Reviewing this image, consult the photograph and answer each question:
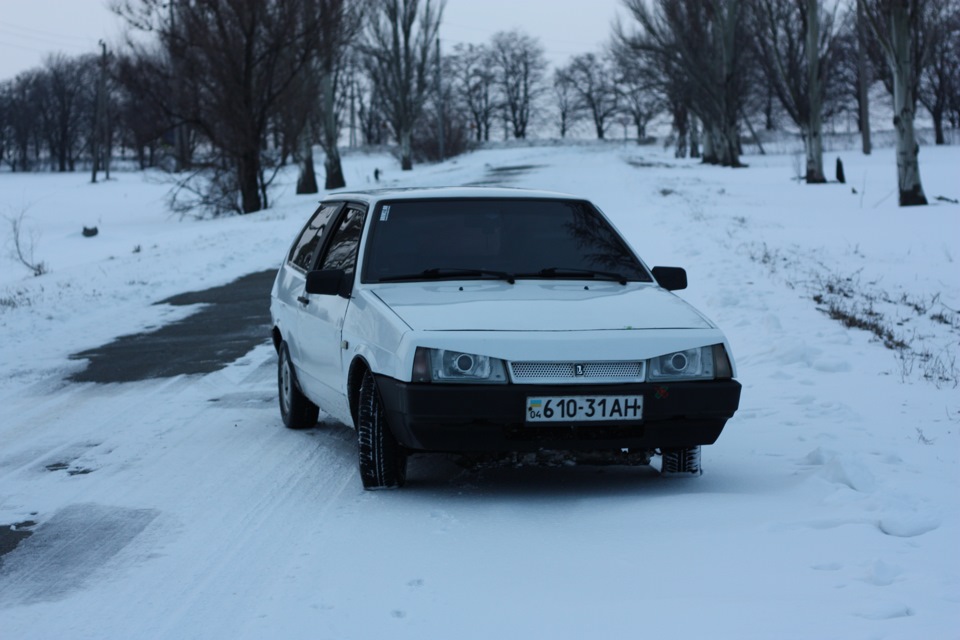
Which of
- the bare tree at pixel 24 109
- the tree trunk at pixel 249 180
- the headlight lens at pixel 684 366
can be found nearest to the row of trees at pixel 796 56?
the tree trunk at pixel 249 180

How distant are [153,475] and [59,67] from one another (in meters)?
104

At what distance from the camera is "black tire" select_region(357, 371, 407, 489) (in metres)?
5.67

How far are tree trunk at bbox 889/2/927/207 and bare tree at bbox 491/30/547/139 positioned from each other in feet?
276

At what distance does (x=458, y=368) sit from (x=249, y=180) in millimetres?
29684

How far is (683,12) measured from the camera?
168 feet

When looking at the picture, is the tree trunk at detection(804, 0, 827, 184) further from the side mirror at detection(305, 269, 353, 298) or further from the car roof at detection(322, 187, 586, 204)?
the side mirror at detection(305, 269, 353, 298)

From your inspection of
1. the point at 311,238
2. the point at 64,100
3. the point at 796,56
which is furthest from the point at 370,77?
the point at 311,238

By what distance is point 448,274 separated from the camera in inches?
253

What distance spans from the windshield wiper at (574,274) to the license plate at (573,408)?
134cm

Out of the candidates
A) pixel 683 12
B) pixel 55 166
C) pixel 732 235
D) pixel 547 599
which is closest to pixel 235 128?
pixel 732 235

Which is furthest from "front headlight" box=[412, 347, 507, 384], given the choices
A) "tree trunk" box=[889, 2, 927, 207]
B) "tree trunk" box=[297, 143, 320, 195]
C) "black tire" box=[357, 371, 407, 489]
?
"tree trunk" box=[297, 143, 320, 195]

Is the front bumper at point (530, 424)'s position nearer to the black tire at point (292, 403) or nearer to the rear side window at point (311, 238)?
the black tire at point (292, 403)

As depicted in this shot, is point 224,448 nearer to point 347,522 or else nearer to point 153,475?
point 153,475

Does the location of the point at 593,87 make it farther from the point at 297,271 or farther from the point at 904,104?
the point at 297,271
